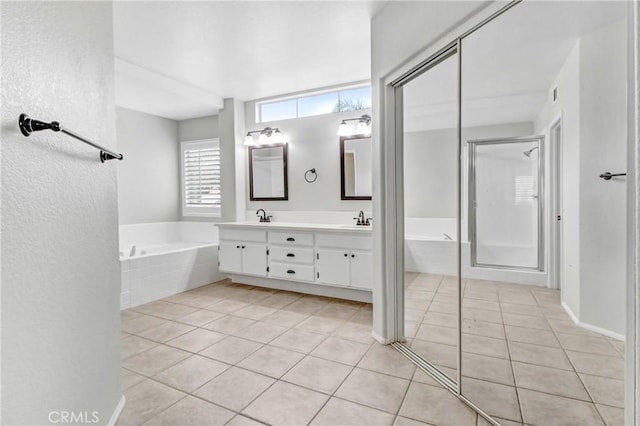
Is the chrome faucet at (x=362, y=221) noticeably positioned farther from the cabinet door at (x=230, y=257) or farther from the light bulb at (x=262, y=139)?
the light bulb at (x=262, y=139)

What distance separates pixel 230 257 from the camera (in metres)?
4.26

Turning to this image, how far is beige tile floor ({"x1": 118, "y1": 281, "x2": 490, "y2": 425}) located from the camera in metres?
1.69

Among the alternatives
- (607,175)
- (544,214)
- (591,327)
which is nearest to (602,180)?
(607,175)

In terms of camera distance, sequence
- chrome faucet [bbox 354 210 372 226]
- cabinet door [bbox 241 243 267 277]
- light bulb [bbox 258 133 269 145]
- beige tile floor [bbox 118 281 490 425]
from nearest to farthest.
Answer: beige tile floor [bbox 118 281 490 425]
chrome faucet [bbox 354 210 372 226]
cabinet door [bbox 241 243 267 277]
light bulb [bbox 258 133 269 145]

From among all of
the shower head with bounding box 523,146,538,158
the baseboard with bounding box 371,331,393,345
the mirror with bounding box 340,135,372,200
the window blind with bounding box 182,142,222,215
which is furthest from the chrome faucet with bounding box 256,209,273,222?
the shower head with bounding box 523,146,538,158

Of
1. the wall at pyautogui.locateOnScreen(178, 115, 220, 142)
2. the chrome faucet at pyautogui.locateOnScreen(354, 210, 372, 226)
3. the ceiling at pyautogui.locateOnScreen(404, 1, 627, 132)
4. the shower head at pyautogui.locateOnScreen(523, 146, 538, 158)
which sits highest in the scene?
the wall at pyautogui.locateOnScreen(178, 115, 220, 142)

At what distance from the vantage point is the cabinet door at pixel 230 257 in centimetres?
419

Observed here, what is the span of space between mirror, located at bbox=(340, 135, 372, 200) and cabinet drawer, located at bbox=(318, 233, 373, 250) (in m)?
0.74

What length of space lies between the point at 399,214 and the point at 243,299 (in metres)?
2.15

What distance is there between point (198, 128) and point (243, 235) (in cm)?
224

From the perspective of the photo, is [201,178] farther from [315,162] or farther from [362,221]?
[362,221]

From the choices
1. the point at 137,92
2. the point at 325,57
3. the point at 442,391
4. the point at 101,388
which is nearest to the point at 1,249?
the point at 101,388

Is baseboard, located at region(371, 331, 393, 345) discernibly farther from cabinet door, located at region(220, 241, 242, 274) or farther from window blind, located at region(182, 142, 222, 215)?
window blind, located at region(182, 142, 222, 215)

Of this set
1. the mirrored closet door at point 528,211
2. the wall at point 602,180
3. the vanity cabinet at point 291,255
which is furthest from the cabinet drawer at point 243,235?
the wall at point 602,180
